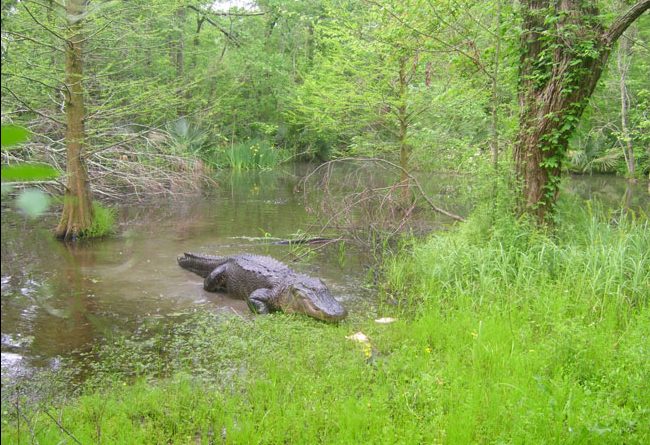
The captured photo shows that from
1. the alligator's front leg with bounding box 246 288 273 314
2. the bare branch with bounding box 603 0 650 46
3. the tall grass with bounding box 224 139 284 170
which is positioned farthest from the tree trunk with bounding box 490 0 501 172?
the tall grass with bounding box 224 139 284 170

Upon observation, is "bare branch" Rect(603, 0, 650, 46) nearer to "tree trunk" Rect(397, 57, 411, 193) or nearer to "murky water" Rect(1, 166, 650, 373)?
"murky water" Rect(1, 166, 650, 373)

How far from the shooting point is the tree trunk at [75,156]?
7.84m

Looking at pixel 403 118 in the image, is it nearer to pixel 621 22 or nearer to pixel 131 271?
pixel 621 22

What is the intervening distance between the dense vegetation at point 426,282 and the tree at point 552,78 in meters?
0.02

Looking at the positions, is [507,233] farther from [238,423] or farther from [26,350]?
[26,350]

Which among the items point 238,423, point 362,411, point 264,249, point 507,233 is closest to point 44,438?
point 238,423

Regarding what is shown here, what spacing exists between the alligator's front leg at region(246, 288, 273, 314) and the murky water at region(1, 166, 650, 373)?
13 cm

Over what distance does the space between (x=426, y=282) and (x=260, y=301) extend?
1.87 meters

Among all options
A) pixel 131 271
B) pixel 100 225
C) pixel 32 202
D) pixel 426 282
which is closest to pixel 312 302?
pixel 426 282

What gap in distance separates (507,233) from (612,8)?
2.82m

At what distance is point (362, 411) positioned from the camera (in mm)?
3285

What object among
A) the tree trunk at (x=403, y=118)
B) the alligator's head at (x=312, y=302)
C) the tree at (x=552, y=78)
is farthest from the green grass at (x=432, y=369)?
the tree trunk at (x=403, y=118)

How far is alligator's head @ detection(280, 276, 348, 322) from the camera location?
17.4 feet

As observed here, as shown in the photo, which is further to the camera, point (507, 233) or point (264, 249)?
point (264, 249)
